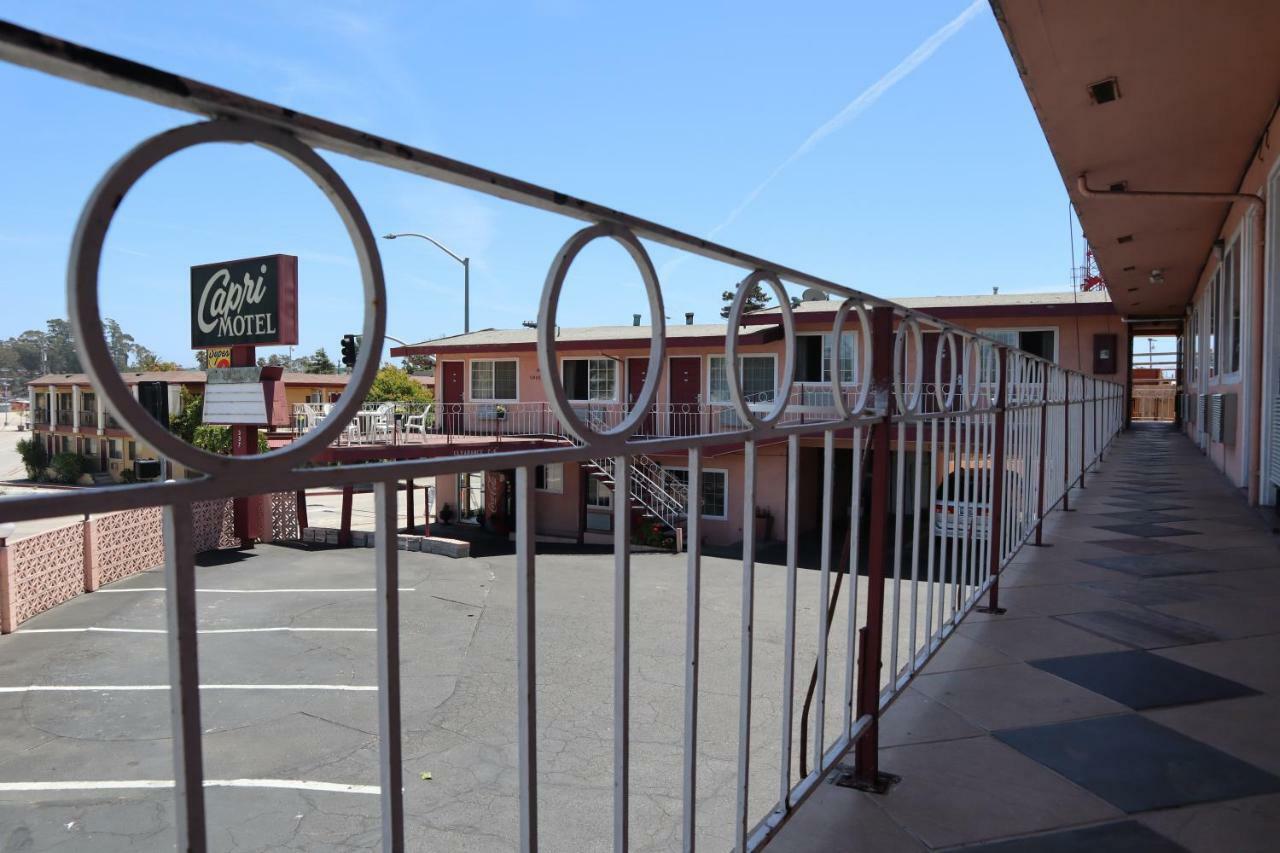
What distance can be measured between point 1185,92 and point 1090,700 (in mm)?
4775

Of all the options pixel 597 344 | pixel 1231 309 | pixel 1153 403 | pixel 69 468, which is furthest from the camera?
pixel 69 468

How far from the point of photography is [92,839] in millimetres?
5500

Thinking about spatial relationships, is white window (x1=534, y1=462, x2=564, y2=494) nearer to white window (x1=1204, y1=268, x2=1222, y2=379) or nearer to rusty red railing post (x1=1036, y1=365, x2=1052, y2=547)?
white window (x1=1204, y1=268, x2=1222, y2=379)

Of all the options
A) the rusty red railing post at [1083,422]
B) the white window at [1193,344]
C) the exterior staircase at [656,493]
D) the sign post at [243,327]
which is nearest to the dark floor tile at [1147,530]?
the rusty red railing post at [1083,422]

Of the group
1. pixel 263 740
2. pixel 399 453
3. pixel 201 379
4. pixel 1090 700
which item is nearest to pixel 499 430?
pixel 399 453

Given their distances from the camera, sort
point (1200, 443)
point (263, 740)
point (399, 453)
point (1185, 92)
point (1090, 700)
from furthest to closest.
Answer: point (399, 453) → point (1200, 443) → point (263, 740) → point (1185, 92) → point (1090, 700)

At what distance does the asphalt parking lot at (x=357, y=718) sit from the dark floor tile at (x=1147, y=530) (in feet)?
Answer: 10.0

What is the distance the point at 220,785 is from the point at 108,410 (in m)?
6.89

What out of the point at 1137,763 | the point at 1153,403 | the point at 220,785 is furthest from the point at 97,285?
the point at 1153,403

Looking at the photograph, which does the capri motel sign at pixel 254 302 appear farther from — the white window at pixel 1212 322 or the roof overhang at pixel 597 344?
the white window at pixel 1212 322

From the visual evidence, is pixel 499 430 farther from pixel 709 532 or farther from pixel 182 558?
pixel 182 558

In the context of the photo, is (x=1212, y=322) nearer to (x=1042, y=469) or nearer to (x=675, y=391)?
(x=1042, y=469)

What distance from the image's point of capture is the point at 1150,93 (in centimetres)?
515

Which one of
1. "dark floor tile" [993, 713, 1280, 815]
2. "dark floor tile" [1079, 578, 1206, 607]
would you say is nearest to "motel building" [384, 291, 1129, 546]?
"dark floor tile" [1079, 578, 1206, 607]
